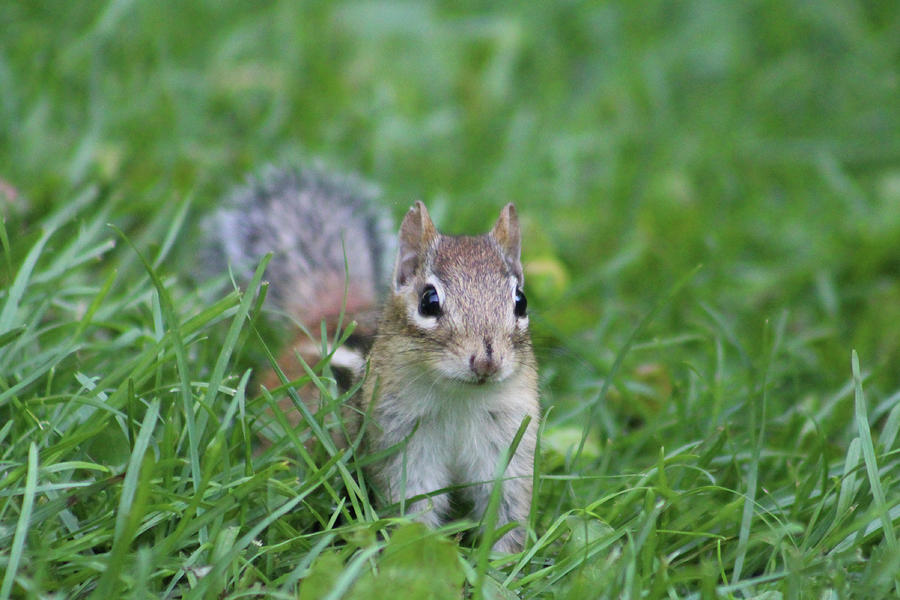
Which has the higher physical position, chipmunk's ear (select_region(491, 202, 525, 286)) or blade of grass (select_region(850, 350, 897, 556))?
chipmunk's ear (select_region(491, 202, 525, 286))

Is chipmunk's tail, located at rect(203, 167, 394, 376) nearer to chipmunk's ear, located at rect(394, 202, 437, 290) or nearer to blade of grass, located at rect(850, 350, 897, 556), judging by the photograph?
chipmunk's ear, located at rect(394, 202, 437, 290)

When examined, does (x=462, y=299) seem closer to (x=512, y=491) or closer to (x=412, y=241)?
(x=412, y=241)

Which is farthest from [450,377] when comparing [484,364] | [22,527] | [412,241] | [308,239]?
[308,239]

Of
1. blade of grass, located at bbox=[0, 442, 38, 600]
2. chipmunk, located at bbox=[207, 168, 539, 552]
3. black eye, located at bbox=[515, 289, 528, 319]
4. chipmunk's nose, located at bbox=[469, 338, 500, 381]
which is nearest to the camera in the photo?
blade of grass, located at bbox=[0, 442, 38, 600]

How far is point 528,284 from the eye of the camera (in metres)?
3.80

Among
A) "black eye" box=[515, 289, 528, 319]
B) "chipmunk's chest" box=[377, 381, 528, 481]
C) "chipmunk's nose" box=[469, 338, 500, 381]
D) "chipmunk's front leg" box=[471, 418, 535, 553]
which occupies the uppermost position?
"black eye" box=[515, 289, 528, 319]

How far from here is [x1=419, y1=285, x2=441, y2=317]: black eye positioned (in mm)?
2506

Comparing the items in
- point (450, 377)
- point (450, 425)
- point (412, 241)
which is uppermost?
point (412, 241)

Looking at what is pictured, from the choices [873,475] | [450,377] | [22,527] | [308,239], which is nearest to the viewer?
[22,527]

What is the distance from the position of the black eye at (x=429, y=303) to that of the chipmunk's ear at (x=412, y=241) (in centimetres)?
19

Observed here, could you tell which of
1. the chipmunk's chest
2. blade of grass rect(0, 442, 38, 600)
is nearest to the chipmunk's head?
the chipmunk's chest

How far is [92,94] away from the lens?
13.8 ft

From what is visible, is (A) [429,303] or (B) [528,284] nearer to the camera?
(A) [429,303]

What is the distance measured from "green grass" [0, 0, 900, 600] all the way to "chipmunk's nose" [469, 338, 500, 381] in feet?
0.71
